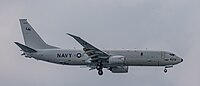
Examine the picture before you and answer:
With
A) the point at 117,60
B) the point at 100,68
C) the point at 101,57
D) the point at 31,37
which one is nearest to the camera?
the point at 117,60

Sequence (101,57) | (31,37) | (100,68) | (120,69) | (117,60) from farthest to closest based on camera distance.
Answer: (31,37) → (120,69) → (101,57) → (100,68) → (117,60)

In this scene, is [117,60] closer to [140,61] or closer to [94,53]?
[140,61]

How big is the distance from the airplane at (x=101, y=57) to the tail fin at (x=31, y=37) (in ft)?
5.45

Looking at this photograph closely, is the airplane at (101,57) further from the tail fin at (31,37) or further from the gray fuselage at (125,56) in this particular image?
the tail fin at (31,37)

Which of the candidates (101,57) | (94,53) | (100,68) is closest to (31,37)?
(94,53)

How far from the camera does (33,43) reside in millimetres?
84688

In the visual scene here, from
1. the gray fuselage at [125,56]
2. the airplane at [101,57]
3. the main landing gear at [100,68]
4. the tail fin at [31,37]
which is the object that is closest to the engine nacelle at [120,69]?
the airplane at [101,57]

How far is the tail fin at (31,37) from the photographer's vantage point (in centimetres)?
8388

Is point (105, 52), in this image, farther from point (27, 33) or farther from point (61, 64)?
point (27, 33)

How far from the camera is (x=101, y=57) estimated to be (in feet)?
257

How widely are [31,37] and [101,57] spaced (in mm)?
13115

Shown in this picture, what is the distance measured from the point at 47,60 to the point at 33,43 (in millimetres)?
5197

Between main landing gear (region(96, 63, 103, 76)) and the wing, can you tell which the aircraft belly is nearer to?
the wing

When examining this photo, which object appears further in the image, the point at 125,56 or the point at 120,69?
the point at 120,69
